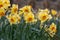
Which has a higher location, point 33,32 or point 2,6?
point 2,6

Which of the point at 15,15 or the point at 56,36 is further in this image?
the point at 56,36

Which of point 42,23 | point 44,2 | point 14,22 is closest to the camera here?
point 14,22

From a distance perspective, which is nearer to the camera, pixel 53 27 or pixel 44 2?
pixel 53 27

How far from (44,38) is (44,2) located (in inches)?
166

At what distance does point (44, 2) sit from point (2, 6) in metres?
4.32

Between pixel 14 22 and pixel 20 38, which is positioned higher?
pixel 14 22

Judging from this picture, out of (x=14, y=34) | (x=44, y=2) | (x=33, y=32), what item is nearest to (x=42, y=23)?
(x=33, y=32)

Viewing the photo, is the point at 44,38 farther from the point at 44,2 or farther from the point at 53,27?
the point at 44,2

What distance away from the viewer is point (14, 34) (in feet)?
10.2

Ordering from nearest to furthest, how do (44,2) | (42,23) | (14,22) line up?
(14,22) < (42,23) < (44,2)

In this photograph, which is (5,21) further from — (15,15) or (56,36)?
(56,36)

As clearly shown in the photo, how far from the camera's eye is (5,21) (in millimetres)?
Result: 3223

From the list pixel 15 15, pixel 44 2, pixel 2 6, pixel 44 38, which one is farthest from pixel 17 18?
pixel 44 2

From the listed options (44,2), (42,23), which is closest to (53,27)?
(42,23)
